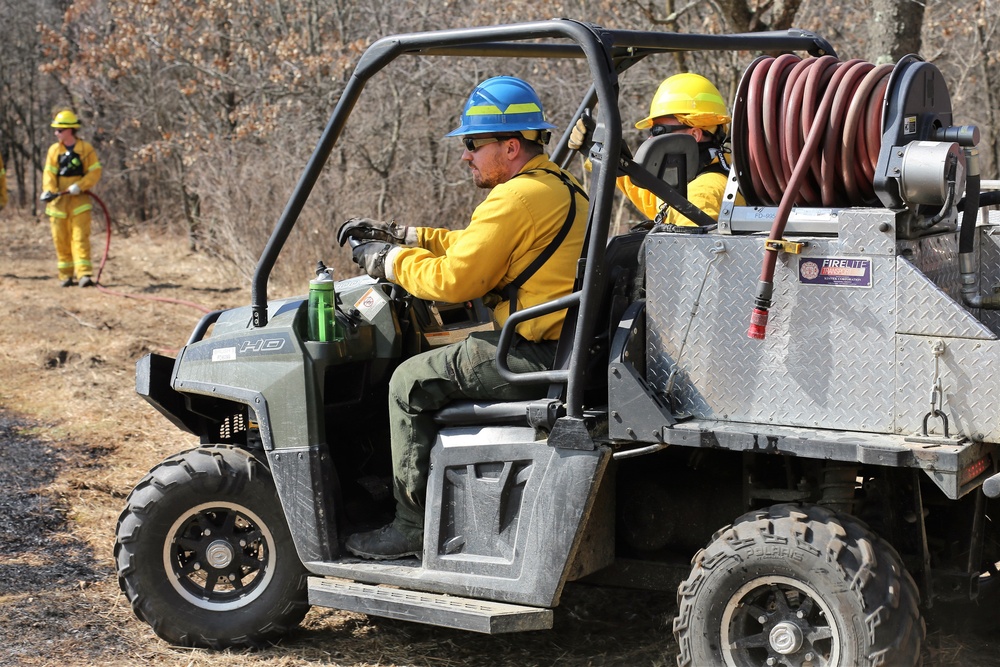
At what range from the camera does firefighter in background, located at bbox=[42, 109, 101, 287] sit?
45.5 feet

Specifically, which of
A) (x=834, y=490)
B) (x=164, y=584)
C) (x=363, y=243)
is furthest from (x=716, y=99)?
(x=164, y=584)

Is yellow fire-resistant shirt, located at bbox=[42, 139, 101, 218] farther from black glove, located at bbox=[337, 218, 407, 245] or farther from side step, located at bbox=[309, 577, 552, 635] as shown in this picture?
side step, located at bbox=[309, 577, 552, 635]

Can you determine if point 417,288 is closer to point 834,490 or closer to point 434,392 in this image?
point 434,392

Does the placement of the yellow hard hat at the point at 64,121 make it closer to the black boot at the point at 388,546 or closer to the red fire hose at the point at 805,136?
the black boot at the point at 388,546

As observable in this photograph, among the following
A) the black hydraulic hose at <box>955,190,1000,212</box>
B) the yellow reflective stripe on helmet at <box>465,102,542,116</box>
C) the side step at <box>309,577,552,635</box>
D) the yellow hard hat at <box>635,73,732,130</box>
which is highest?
the yellow hard hat at <box>635,73,732,130</box>

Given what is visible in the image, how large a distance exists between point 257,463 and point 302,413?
337 mm

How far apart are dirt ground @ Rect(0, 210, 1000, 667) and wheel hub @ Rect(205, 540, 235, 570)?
1.06ft

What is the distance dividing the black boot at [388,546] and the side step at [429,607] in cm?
12

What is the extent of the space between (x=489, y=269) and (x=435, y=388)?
460 mm

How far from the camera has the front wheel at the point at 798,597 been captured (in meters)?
3.26

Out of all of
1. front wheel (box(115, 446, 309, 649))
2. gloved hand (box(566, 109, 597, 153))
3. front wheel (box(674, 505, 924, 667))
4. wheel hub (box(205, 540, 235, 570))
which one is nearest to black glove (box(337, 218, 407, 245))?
gloved hand (box(566, 109, 597, 153))

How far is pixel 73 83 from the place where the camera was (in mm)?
20562

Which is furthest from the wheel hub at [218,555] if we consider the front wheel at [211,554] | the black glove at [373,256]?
the black glove at [373,256]

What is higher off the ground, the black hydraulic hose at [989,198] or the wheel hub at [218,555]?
the black hydraulic hose at [989,198]
